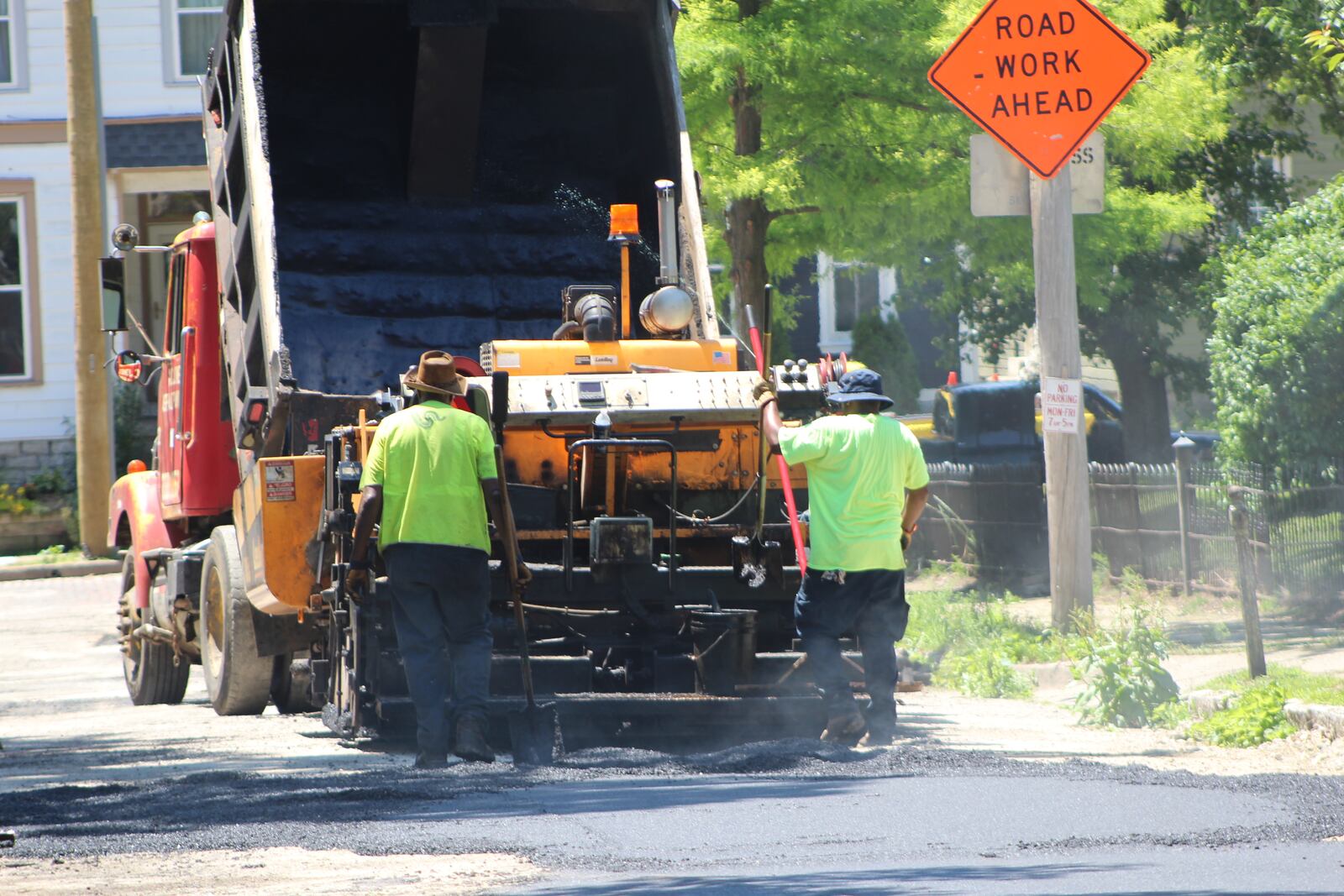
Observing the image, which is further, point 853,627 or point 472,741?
point 853,627

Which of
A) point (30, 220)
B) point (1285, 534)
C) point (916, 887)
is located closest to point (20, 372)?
point (30, 220)

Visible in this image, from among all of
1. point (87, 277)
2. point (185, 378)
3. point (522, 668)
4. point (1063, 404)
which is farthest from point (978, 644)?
point (87, 277)

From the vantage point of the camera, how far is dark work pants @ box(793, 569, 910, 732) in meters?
8.07

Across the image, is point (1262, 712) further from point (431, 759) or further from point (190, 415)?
point (190, 415)

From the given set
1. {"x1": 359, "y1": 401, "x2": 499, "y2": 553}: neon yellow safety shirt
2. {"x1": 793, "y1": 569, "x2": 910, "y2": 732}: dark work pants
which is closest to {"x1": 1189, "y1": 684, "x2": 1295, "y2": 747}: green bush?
{"x1": 793, "y1": 569, "x2": 910, "y2": 732}: dark work pants

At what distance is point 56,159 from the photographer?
69.6 feet

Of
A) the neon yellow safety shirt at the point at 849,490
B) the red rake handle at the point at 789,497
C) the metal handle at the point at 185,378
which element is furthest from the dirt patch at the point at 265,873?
the metal handle at the point at 185,378

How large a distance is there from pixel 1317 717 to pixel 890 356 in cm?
→ 1658

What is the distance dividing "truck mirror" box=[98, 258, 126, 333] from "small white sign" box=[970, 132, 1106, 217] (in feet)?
15.3

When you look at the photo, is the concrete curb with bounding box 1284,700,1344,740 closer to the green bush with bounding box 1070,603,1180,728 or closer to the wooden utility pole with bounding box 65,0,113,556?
the green bush with bounding box 1070,603,1180,728

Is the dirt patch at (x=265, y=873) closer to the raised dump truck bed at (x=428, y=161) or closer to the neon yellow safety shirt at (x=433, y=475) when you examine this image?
the neon yellow safety shirt at (x=433, y=475)

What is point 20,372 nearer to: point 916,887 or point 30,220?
point 30,220

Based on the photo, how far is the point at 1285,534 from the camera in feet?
37.9

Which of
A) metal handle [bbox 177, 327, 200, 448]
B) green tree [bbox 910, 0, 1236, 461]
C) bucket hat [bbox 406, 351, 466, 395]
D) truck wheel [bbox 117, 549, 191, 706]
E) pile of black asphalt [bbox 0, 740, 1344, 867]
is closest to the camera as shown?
pile of black asphalt [bbox 0, 740, 1344, 867]
